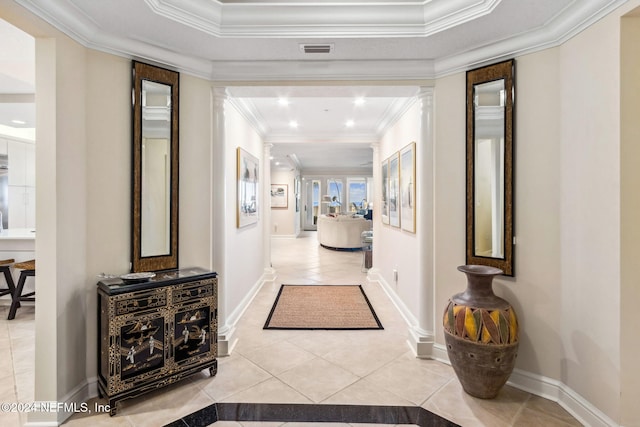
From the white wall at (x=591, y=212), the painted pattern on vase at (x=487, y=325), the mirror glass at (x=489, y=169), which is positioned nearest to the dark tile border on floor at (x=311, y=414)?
the painted pattern on vase at (x=487, y=325)

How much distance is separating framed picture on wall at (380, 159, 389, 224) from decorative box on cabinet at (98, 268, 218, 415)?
299cm

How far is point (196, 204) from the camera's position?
8.49 ft

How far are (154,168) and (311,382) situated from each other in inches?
81.3

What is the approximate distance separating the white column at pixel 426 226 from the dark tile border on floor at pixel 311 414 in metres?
0.78

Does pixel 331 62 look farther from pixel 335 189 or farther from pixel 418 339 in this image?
pixel 335 189

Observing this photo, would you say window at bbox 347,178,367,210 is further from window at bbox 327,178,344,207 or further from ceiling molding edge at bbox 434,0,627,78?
ceiling molding edge at bbox 434,0,627,78

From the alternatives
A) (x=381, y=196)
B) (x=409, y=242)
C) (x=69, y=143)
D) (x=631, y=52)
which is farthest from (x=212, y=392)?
(x=381, y=196)

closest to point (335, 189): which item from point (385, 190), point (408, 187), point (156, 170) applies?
point (385, 190)

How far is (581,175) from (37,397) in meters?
3.68

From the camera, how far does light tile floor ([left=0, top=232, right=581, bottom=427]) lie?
191 centimetres

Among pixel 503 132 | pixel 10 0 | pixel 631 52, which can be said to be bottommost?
pixel 503 132

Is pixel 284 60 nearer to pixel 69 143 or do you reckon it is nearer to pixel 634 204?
pixel 69 143

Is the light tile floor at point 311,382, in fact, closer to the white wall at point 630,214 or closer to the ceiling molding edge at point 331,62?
the white wall at point 630,214

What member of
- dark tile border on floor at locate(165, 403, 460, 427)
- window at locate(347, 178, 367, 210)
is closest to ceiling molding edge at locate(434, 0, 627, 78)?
dark tile border on floor at locate(165, 403, 460, 427)
